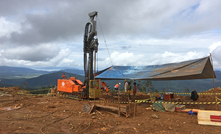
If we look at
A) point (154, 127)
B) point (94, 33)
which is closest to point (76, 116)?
point (154, 127)

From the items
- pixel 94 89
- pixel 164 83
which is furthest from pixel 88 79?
pixel 164 83

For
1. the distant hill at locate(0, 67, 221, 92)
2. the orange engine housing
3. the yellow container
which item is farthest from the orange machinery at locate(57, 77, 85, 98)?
the distant hill at locate(0, 67, 221, 92)

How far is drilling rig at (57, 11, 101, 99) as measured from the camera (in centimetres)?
1396

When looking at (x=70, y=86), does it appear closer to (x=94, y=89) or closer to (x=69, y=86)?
(x=69, y=86)

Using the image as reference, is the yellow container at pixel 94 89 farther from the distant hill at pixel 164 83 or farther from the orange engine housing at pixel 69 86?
the distant hill at pixel 164 83

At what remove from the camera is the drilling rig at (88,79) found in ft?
45.8

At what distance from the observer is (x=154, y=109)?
9992mm

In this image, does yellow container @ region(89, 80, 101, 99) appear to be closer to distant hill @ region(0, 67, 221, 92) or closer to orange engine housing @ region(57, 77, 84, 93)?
orange engine housing @ region(57, 77, 84, 93)

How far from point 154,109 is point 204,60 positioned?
16.1 ft

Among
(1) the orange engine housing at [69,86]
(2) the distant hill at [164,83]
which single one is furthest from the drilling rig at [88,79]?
(2) the distant hill at [164,83]

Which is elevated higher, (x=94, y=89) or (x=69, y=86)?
(x=69, y=86)

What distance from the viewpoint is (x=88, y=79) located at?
48.2ft

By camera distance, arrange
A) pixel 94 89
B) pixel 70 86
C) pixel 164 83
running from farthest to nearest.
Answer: pixel 164 83
pixel 70 86
pixel 94 89

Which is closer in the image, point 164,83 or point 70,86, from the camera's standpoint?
point 70,86
